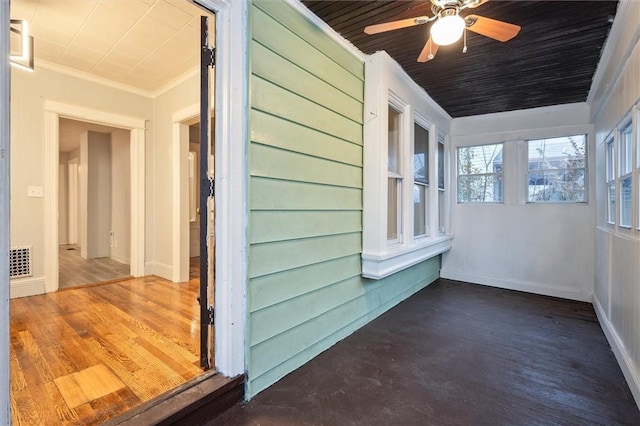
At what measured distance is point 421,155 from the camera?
3762 millimetres

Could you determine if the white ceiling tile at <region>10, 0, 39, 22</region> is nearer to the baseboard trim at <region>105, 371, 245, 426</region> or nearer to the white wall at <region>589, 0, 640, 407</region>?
the baseboard trim at <region>105, 371, 245, 426</region>

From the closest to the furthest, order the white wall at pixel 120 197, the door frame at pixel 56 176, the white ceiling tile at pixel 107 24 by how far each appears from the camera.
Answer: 1. the white ceiling tile at pixel 107 24
2. the door frame at pixel 56 176
3. the white wall at pixel 120 197

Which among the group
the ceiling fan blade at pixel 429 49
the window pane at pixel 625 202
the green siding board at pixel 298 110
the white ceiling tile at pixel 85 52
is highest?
the white ceiling tile at pixel 85 52

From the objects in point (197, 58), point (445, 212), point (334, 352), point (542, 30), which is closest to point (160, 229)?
point (197, 58)

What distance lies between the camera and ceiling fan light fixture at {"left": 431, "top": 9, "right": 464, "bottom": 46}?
169 cm

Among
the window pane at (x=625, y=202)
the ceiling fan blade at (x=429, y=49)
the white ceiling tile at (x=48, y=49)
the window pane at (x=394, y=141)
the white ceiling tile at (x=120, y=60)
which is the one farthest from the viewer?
the white ceiling tile at (x=120, y=60)

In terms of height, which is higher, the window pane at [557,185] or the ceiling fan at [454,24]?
the ceiling fan at [454,24]

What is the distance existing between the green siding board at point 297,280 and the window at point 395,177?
0.69 m

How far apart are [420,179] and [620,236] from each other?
1835mm

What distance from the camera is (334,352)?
7.64 feet

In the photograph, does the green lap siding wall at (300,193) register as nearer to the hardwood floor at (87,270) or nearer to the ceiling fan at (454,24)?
the ceiling fan at (454,24)

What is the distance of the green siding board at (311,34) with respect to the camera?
1877 mm

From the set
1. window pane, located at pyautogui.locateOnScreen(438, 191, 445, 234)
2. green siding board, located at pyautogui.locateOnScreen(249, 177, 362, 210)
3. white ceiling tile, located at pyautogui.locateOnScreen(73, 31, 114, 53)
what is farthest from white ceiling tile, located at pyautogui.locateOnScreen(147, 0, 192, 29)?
window pane, located at pyautogui.locateOnScreen(438, 191, 445, 234)

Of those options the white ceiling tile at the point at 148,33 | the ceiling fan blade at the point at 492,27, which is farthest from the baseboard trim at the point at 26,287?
the ceiling fan blade at the point at 492,27
